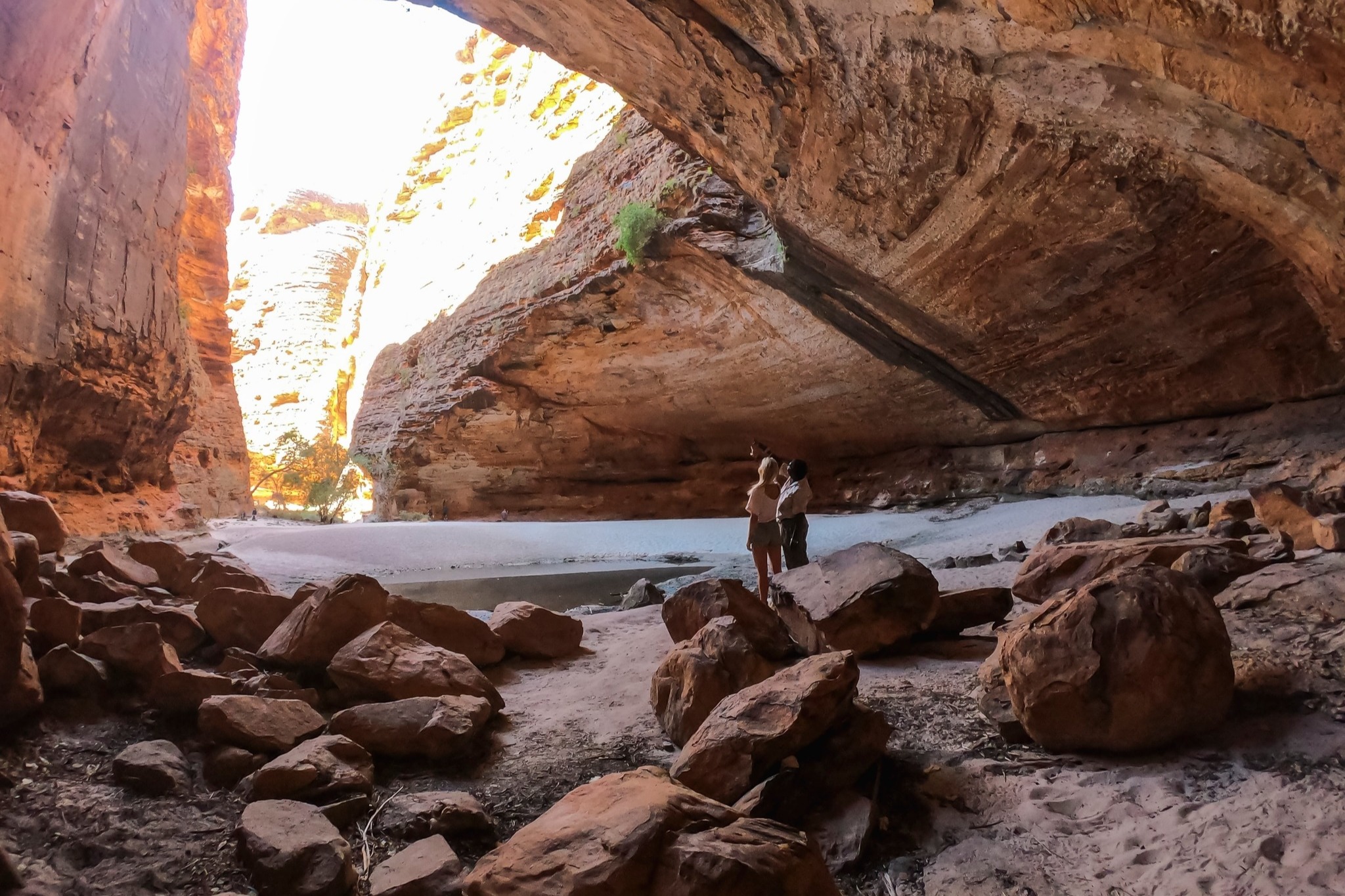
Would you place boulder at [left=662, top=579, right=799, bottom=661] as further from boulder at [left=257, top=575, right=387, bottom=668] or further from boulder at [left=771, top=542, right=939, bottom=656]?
boulder at [left=257, top=575, right=387, bottom=668]

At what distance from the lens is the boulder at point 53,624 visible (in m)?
2.23

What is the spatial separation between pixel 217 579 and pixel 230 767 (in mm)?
2204

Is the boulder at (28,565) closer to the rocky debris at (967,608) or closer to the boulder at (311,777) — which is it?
the boulder at (311,777)

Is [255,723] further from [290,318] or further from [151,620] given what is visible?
[290,318]

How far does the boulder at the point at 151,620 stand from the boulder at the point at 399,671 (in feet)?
2.24

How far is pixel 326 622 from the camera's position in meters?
2.85

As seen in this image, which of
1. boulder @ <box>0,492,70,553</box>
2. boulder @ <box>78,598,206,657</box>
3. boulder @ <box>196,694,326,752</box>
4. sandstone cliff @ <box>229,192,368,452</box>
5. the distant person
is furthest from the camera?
sandstone cliff @ <box>229,192,368,452</box>

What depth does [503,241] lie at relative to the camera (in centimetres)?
1459

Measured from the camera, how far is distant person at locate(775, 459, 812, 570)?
4996 mm

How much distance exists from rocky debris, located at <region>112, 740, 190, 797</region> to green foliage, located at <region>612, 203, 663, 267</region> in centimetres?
942

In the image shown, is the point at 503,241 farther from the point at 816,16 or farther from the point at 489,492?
the point at 816,16

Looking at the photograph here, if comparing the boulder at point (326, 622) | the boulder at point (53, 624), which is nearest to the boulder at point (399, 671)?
the boulder at point (326, 622)

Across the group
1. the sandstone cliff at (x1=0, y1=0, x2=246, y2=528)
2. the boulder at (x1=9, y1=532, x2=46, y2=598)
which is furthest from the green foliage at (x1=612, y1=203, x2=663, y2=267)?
the boulder at (x1=9, y1=532, x2=46, y2=598)

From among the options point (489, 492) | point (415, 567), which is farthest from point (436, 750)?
point (489, 492)
